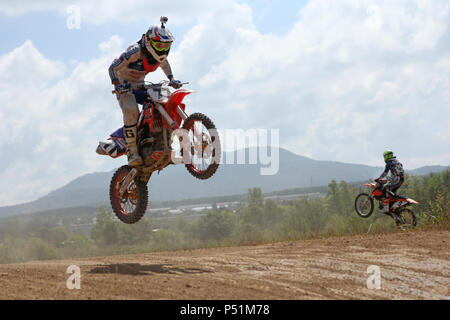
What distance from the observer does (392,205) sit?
17.6 m

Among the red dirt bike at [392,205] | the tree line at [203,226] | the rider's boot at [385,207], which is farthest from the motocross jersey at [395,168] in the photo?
the tree line at [203,226]

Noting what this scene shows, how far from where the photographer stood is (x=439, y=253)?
30.1 feet

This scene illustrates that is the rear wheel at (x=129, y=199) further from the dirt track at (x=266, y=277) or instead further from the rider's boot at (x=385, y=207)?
the rider's boot at (x=385, y=207)

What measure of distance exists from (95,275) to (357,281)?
3.63m

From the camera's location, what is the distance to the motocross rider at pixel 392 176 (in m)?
17.5

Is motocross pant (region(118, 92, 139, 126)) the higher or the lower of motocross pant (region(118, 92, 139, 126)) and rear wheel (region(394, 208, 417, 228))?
the higher

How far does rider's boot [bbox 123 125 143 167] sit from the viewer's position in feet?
31.2

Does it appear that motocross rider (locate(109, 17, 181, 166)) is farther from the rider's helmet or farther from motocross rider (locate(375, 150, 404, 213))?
motocross rider (locate(375, 150, 404, 213))

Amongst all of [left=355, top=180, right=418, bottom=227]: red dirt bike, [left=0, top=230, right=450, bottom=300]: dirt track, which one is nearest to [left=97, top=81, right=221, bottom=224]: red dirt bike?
[left=0, top=230, right=450, bottom=300]: dirt track

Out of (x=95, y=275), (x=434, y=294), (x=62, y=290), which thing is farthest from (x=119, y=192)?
(x=434, y=294)

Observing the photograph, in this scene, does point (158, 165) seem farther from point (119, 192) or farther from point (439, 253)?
point (439, 253)

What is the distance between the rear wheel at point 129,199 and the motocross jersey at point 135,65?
186 cm

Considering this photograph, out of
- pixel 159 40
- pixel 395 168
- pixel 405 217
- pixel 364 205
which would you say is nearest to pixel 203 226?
pixel 364 205

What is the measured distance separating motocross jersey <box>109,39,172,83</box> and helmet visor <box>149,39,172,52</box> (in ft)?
1.08
